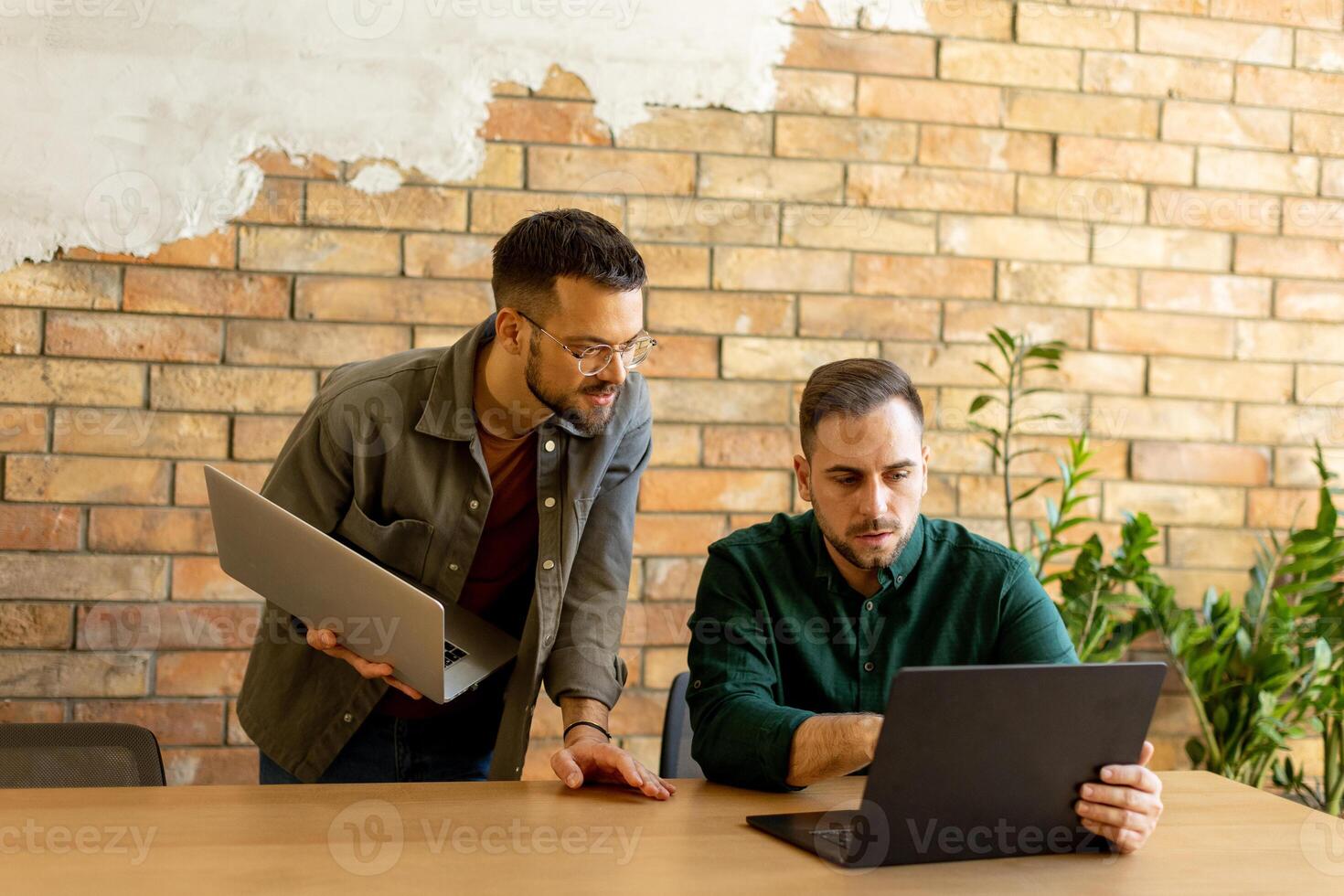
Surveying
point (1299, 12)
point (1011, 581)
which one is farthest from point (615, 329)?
point (1299, 12)

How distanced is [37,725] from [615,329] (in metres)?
0.98

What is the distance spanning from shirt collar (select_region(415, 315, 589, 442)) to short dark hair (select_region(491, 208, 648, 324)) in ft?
0.38

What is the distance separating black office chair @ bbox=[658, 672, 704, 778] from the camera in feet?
6.43

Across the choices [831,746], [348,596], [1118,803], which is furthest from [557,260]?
[1118,803]

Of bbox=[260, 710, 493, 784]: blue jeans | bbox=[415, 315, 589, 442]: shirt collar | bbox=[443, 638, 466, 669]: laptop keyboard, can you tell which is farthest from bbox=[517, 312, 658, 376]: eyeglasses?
bbox=[260, 710, 493, 784]: blue jeans

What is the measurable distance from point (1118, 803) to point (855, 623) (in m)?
0.52

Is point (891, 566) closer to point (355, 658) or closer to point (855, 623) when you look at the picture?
point (855, 623)

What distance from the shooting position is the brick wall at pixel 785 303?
2441 millimetres

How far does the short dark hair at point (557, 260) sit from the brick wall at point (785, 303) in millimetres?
701

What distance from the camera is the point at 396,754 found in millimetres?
1980

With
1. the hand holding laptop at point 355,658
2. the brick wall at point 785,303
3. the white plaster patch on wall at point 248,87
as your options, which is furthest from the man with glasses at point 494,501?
the white plaster patch on wall at point 248,87

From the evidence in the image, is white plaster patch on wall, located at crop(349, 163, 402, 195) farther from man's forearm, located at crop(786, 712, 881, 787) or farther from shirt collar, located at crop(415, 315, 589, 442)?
man's forearm, located at crop(786, 712, 881, 787)

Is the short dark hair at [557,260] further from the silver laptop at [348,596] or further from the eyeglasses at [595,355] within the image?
the silver laptop at [348,596]

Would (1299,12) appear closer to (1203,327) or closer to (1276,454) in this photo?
(1203,327)
